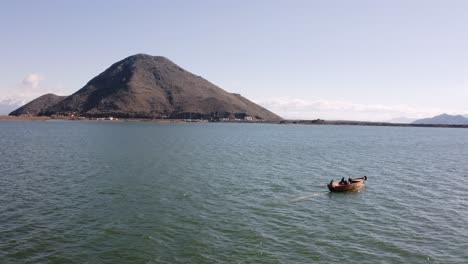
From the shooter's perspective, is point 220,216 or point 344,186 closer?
point 220,216

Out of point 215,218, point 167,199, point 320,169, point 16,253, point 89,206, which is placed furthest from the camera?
point 320,169

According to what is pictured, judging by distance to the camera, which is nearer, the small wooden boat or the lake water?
the lake water

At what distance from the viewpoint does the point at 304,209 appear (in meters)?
36.0

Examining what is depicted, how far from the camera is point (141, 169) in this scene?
2245 inches

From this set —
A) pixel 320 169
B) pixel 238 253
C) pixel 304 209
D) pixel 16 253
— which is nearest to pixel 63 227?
pixel 16 253

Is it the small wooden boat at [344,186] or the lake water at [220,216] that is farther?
the small wooden boat at [344,186]

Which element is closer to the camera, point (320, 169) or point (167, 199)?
point (167, 199)

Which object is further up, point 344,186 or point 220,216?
point 344,186

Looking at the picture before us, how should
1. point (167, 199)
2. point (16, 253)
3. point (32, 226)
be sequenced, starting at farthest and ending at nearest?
point (167, 199)
point (32, 226)
point (16, 253)

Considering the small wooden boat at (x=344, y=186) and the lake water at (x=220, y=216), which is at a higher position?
the small wooden boat at (x=344, y=186)

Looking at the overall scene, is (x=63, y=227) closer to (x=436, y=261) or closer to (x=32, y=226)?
(x=32, y=226)

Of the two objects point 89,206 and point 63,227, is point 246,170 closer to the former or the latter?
point 89,206

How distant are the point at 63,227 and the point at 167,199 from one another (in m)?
11.8

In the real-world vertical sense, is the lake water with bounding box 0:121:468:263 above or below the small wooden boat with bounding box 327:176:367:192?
below
